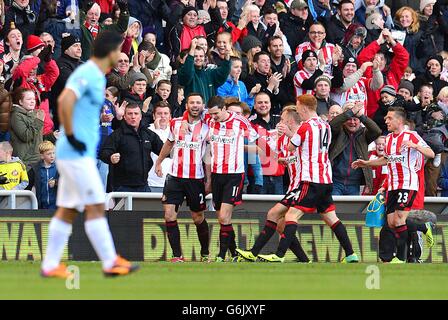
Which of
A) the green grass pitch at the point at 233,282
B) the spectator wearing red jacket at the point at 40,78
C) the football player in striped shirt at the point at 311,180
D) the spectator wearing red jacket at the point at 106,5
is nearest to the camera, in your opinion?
the green grass pitch at the point at 233,282

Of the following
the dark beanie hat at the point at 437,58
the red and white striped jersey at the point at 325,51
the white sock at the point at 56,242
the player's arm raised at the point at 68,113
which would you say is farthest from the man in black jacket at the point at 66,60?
the player's arm raised at the point at 68,113

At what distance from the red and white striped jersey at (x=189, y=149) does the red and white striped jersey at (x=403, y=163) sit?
2.74 m

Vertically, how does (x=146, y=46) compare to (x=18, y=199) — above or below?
above

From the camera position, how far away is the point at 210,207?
20828 mm

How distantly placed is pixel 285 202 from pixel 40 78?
5414 millimetres

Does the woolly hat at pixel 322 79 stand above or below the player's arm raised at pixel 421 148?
above

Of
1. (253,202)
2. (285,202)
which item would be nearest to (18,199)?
(253,202)

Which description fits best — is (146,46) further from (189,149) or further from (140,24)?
(189,149)

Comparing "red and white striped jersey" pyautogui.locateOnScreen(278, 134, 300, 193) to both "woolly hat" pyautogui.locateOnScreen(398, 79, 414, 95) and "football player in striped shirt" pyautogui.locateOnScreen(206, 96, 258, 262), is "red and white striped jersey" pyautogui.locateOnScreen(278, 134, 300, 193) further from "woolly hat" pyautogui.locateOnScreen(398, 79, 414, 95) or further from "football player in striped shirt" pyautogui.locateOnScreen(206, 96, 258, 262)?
"woolly hat" pyautogui.locateOnScreen(398, 79, 414, 95)

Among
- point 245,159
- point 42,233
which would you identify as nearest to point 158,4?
point 245,159

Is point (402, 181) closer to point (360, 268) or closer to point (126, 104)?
point (360, 268)

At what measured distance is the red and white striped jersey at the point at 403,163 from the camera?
19.2m

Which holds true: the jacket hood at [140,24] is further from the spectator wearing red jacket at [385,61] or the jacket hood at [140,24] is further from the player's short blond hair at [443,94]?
the player's short blond hair at [443,94]

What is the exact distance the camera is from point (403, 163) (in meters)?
19.2
